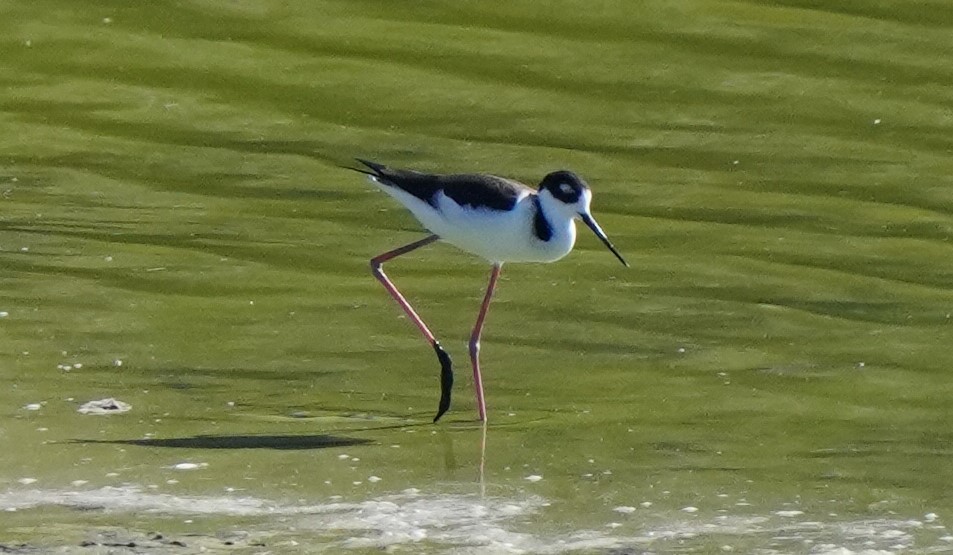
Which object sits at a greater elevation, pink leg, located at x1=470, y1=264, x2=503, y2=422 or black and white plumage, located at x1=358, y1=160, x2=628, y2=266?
black and white plumage, located at x1=358, y1=160, x2=628, y2=266

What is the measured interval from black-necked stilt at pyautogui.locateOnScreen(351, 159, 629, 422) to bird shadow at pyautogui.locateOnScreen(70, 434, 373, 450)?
0.48 m

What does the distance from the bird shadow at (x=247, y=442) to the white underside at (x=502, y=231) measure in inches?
41.4

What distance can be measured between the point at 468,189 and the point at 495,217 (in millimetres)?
178

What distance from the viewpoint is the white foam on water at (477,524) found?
19.8 ft

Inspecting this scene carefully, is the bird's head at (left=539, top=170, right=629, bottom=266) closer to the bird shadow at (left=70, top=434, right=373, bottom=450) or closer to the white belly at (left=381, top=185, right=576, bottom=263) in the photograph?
the white belly at (left=381, top=185, right=576, bottom=263)

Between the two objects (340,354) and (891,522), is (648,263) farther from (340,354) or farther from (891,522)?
(891,522)

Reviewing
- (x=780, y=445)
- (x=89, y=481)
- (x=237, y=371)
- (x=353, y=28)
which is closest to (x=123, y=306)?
(x=237, y=371)

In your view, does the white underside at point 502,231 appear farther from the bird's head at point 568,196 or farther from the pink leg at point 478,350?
the pink leg at point 478,350

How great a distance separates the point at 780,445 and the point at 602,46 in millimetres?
6484

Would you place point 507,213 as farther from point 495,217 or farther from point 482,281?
point 482,281

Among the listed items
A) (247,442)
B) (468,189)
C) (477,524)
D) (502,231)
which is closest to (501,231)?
(502,231)

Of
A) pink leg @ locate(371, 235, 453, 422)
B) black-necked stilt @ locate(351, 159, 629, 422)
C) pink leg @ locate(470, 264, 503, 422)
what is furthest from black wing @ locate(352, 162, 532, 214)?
pink leg @ locate(470, 264, 503, 422)

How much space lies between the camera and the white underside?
763cm

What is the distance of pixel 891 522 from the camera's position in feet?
20.7
